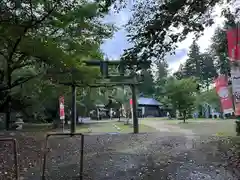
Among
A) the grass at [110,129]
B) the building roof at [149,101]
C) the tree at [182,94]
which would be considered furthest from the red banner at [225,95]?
the building roof at [149,101]

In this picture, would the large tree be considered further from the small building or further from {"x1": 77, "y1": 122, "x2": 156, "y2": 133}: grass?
the small building

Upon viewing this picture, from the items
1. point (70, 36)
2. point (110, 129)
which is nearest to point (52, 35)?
point (70, 36)

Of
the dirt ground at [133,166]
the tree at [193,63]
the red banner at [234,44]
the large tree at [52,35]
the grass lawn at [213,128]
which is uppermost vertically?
the tree at [193,63]

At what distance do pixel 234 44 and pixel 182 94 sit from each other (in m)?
26.9

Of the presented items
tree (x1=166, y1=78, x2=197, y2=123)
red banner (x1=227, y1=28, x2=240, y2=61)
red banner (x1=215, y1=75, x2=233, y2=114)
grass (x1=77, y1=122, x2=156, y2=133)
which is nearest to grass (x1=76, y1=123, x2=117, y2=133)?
grass (x1=77, y1=122, x2=156, y2=133)

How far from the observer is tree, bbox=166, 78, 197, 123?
110 ft

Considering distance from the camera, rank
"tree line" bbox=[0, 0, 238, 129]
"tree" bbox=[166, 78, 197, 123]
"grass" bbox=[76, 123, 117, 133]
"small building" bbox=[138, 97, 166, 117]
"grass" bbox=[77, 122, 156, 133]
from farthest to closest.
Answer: "small building" bbox=[138, 97, 166, 117], "tree" bbox=[166, 78, 197, 123], "grass" bbox=[76, 123, 117, 133], "grass" bbox=[77, 122, 156, 133], "tree line" bbox=[0, 0, 238, 129]

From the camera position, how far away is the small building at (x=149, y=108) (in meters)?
64.0

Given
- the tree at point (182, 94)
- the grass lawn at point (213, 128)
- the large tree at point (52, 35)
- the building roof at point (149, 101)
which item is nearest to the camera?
the large tree at point (52, 35)

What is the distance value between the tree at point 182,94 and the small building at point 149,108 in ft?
94.2

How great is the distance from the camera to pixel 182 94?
3394cm

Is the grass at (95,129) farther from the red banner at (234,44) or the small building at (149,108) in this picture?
the small building at (149,108)

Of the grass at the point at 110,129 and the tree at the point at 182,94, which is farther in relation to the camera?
the tree at the point at 182,94

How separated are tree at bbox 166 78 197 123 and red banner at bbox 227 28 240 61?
26.3 m
